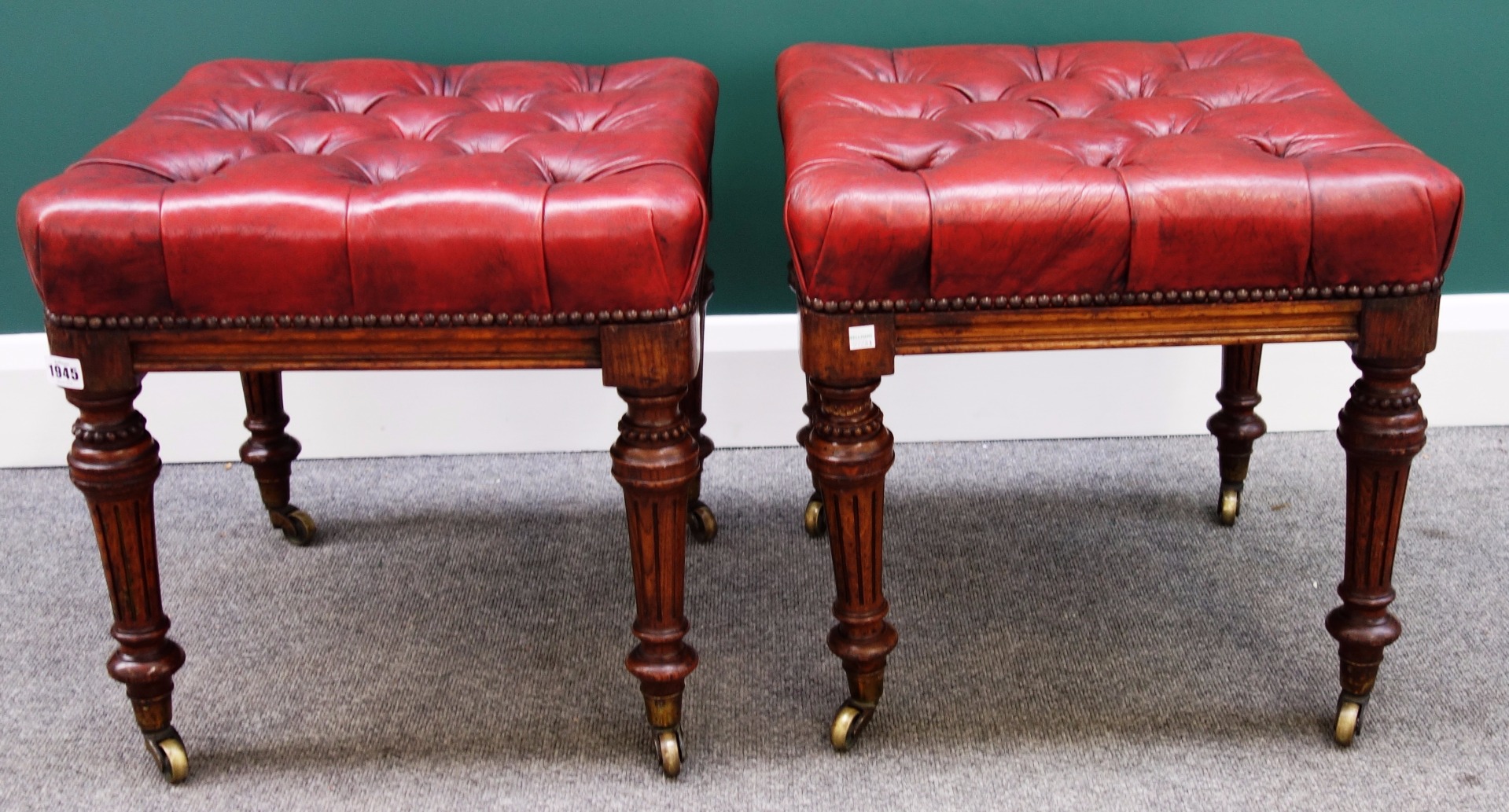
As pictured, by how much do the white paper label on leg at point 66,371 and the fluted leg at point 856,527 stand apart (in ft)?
1.74

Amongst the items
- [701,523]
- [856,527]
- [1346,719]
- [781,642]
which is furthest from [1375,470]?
[701,523]

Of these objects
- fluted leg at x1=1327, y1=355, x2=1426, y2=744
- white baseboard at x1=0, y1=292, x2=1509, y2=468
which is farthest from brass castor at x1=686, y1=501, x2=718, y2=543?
fluted leg at x1=1327, y1=355, x2=1426, y2=744

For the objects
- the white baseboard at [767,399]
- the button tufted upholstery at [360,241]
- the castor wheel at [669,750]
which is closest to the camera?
the button tufted upholstery at [360,241]

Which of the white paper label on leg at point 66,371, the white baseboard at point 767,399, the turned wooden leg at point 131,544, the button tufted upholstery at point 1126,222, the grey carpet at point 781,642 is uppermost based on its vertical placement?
the button tufted upholstery at point 1126,222

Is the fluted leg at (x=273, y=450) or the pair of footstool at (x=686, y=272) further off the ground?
the pair of footstool at (x=686, y=272)

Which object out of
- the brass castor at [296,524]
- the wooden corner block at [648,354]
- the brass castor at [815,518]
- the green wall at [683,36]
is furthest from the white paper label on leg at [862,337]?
the brass castor at [296,524]

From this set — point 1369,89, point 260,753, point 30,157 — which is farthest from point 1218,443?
point 30,157

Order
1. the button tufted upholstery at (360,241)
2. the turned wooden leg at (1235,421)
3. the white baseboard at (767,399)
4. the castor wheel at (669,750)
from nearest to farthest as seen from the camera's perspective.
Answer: the button tufted upholstery at (360,241)
the castor wheel at (669,750)
the turned wooden leg at (1235,421)
the white baseboard at (767,399)

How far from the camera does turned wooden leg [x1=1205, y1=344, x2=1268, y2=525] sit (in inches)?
57.2

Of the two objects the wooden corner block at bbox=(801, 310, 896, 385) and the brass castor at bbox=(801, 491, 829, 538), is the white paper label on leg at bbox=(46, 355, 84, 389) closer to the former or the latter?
the wooden corner block at bbox=(801, 310, 896, 385)

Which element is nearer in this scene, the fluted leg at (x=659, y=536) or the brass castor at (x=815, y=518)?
the fluted leg at (x=659, y=536)

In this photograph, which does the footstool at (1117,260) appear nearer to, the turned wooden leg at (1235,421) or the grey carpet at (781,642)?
the grey carpet at (781,642)

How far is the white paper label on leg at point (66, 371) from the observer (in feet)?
3.26

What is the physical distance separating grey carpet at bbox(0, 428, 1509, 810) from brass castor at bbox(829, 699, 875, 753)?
0.01 m
